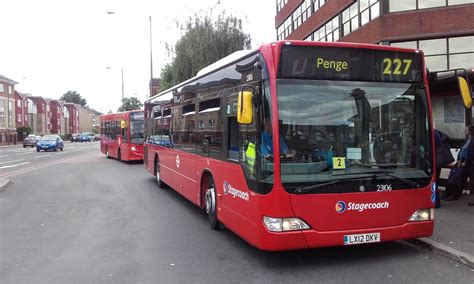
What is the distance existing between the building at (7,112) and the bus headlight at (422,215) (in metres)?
77.1

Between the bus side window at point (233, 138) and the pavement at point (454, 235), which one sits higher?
the bus side window at point (233, 138)

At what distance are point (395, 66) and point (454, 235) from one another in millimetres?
2662

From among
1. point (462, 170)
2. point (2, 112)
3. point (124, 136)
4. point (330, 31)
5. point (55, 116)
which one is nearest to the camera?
point (462, 170)

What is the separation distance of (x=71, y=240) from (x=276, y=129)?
3.93 metres

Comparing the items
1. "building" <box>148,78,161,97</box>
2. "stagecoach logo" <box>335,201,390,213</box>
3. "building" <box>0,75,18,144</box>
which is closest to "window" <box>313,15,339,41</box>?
"building" <box>148,78,161,97</box>

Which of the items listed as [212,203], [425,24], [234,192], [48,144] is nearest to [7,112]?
[48,144]

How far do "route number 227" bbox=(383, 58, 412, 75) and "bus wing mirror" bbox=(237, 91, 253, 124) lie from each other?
1.83 meters

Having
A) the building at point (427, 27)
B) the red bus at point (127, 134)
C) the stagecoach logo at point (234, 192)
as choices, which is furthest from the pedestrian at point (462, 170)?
the red bus at point (127, 134)

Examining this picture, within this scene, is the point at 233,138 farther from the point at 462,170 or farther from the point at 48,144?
the point at 48,144

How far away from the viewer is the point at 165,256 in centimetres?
612

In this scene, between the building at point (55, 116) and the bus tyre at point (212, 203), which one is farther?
the building at point (55, 116)

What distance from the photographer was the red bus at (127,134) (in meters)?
23.4

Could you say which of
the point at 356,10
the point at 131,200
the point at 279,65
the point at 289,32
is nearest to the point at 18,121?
the point at 289,32

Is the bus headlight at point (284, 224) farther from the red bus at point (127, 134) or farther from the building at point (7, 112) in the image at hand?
the building at point (7, 112)
